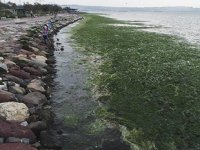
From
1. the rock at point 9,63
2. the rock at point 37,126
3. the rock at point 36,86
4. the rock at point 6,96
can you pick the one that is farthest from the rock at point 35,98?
the rock at point 9,63

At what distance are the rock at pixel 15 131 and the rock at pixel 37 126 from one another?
341 millimetres

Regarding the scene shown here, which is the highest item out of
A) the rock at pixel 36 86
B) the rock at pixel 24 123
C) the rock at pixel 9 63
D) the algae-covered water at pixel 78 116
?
the rock at pixel 9 63

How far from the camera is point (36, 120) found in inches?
499

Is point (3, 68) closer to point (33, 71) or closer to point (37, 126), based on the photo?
point (33, 71)

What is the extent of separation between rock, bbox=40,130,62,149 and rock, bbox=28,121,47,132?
378 mm

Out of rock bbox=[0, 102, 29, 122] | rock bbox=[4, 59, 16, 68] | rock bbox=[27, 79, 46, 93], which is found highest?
rock bbox=[0, 102, 29, 122]

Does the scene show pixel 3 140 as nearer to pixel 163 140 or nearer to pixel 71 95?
pixel 163 140

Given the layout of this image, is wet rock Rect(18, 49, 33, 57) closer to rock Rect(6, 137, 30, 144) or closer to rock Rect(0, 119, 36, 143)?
rock Rect(0, 119, 36, 143)

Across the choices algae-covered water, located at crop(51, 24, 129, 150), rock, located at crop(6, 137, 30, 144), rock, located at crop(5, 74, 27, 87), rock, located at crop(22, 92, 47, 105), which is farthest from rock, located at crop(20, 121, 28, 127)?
rock, located at crop(5, 74, 27, 87)

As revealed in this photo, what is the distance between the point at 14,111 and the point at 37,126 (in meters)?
1.52

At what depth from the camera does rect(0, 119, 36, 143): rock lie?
10891mm

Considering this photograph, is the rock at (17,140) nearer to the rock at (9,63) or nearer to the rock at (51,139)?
the rock at (51,139)

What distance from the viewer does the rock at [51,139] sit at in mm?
10805

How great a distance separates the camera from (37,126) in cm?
1188
